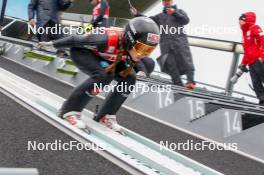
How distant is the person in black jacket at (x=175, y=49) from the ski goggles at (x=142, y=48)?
3.65 m

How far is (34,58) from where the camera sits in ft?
31.8

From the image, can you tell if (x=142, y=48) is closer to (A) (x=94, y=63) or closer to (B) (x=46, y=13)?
(A) (x=94, y=63)

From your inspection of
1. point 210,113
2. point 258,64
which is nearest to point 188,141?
point 210,113

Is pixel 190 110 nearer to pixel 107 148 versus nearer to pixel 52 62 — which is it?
pixel 107 148

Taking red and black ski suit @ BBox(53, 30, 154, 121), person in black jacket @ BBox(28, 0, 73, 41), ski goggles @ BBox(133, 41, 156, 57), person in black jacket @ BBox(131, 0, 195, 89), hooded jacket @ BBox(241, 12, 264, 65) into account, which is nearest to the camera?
ski goggles @ BBox(133, 41, 156, 57)

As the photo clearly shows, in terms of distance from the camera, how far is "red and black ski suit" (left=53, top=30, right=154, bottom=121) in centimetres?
443

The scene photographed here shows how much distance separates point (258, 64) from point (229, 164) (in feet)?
11.1

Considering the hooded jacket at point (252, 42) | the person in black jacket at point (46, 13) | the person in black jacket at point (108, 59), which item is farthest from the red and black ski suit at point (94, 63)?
the person in black jacket at point (46, 13)

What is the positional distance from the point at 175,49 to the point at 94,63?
3.57m

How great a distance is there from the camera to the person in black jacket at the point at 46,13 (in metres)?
8.77

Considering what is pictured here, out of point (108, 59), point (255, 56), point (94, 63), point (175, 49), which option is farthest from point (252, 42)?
point (94, 63)

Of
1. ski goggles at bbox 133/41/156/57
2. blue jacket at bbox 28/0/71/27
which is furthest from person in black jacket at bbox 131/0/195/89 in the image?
ski goggles at bbox 133/41/156/57

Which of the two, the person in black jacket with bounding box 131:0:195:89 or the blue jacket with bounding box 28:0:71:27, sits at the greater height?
the blue jacket with bounding box 28:0:71:27

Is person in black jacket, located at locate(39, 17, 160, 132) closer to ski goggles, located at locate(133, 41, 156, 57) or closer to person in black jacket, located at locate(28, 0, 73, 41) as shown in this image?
ski goggles, located at locate(133, 41, 156, 57)
